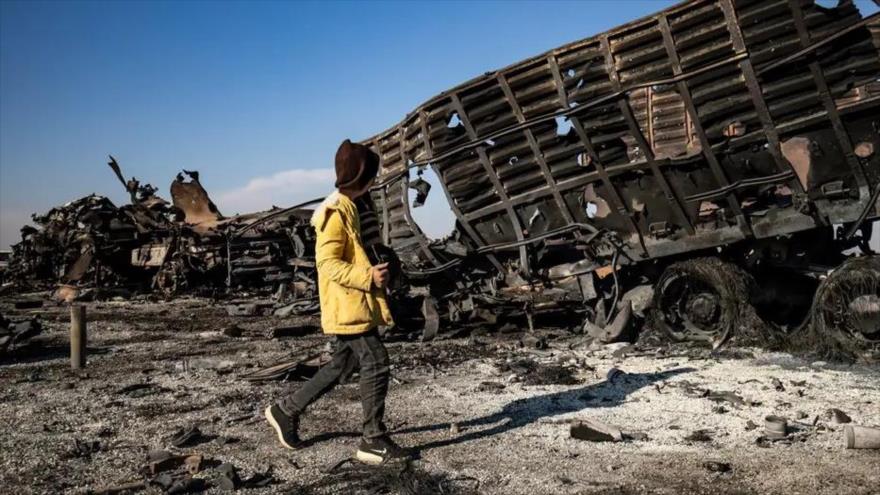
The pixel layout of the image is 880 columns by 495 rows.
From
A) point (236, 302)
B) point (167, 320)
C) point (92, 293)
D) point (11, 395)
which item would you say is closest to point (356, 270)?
point (11, 395)

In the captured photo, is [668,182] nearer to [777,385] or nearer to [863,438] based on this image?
[777,385]

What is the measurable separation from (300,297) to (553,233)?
7.78 metres

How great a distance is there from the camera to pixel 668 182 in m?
7.40

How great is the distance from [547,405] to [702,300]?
9.67 feet

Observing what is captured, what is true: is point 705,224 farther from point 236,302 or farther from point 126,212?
point 126,212

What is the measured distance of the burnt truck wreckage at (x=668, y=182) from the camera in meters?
6.35

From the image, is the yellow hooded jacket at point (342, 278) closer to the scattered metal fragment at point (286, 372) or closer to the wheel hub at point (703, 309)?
the scattered metal fragment at point (286, 372)

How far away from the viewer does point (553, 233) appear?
8156 mm

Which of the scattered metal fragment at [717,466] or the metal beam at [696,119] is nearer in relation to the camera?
the scattered metal fragment at [717,466]

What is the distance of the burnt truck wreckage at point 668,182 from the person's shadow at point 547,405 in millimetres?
1271

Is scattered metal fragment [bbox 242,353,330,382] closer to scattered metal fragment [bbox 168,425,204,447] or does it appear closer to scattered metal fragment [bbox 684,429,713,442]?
scattered metal fragment [bbox 168,425,204,447]

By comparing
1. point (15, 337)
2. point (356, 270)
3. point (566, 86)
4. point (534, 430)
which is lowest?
point (534, 430)

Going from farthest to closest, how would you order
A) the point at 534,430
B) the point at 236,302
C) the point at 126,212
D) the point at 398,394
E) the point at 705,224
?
the point at 126,212 < the point at 236,302 < the point at 705,224 < the point at 398,394 < the point at 534,430

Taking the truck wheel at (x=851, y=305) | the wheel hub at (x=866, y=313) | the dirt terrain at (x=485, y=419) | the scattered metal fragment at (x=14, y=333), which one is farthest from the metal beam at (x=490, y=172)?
the scattered metal fragment at (x=14, y=333)
